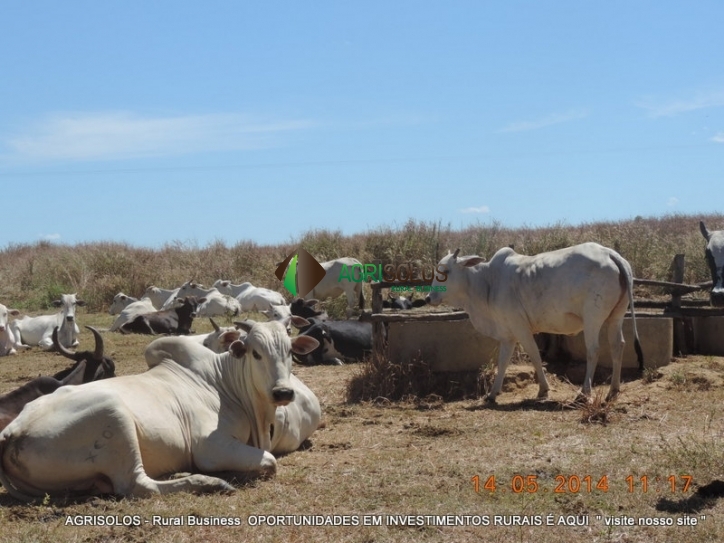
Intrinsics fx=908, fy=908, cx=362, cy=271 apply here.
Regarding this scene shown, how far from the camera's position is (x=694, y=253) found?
18.7m

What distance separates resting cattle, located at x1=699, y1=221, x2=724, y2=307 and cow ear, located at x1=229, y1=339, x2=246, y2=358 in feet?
18.6

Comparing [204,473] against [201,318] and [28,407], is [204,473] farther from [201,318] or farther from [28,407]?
[201,318]

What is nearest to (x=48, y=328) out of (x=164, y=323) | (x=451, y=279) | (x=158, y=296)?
(x=164, y=323)

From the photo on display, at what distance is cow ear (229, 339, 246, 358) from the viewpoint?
6.62 meters

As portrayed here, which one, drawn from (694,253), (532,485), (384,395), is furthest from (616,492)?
(694,253)

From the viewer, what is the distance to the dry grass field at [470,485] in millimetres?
5035

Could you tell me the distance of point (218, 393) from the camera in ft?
22.3

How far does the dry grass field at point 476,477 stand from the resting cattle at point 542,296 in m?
0.55

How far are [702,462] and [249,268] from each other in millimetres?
21255

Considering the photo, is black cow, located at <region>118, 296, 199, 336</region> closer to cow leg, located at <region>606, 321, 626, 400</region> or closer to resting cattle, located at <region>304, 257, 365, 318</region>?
resting cattle, located at <region>304, 257, 365, 318</region>

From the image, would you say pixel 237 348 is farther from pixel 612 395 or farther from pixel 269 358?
pixel 612 395

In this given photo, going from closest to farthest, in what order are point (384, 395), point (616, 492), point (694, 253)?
point (616, 492)
point (384, 395)
point (694, 253)

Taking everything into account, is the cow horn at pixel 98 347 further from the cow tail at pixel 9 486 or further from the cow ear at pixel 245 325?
the cow tail at pixel 9 486
